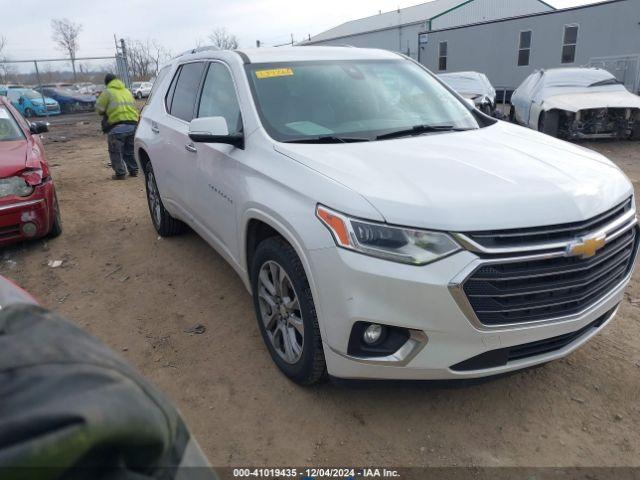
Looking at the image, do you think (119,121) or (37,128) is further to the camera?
(119,121)

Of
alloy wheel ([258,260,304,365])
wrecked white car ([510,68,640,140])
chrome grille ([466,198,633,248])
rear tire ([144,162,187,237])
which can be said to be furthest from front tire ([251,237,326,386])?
wrecked white car ([510,68,640,140])

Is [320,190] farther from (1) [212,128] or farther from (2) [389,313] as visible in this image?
(1) [212,128]

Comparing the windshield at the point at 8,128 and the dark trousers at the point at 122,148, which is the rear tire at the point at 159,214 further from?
the dark trousers at the point at 122,148

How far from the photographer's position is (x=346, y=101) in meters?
3.49

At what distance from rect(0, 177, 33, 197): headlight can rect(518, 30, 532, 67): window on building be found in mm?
20599

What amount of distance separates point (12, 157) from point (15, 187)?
426 mm

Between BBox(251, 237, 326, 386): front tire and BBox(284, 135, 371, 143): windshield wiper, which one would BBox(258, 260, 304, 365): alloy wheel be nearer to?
BBox(251, 237, 326, 386): front tire

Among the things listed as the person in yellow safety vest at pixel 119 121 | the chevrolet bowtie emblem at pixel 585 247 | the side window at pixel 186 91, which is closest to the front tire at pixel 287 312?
the chevrolet bowtie emblem at pixel 585 247

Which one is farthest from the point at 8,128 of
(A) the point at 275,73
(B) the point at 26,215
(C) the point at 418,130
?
(C) the point at 418,130

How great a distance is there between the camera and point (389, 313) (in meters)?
2.27

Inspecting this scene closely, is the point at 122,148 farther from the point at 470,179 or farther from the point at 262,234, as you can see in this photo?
the point at 470,179

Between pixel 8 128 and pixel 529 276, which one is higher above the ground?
pixel 8 128

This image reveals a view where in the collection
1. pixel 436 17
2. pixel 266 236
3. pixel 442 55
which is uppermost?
pixel 436 17

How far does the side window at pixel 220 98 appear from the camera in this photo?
349 centimetres
